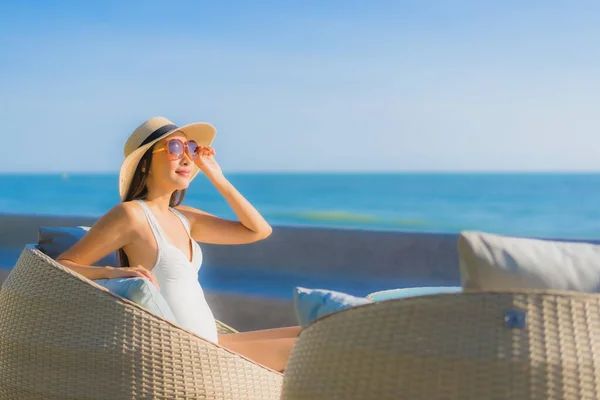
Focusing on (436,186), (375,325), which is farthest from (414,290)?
(436,186)

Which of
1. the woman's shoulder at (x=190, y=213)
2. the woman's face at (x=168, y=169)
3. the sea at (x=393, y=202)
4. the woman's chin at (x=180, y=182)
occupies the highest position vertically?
the woman's face at (x=168, y=169)

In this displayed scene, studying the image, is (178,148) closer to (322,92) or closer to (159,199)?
(159,199)

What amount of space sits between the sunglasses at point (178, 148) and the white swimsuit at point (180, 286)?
8.0 inches

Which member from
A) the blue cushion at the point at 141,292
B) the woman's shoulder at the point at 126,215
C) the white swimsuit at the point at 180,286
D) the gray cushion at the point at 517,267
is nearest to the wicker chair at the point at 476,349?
the gray cushion at the point at 517,267

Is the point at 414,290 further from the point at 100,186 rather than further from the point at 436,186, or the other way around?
the point at 100,186

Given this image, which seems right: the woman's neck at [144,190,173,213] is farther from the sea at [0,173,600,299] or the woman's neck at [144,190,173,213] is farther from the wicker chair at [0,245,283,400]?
the sea at [0,173,600,299]

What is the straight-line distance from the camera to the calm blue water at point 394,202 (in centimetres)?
3372

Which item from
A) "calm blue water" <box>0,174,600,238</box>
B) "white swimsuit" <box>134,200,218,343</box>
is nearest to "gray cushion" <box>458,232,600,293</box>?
"white swimsuit" <box>134,200,218,343</box>

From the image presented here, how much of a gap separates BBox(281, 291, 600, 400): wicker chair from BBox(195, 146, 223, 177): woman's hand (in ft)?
5.60

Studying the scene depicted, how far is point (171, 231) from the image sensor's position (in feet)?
11.4

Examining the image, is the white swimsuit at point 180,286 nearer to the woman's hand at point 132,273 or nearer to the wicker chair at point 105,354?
the woman's hand at point 132,273

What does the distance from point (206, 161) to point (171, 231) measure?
36cm

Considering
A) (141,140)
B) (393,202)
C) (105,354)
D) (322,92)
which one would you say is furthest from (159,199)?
(322,92)

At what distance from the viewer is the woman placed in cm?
322
